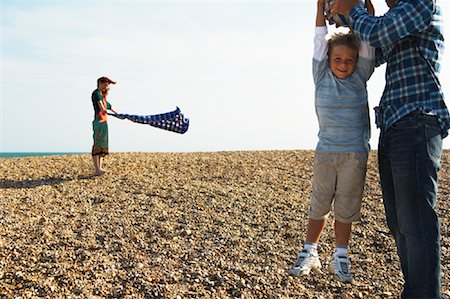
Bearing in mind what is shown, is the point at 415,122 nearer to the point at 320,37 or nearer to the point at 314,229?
the point at 320,37

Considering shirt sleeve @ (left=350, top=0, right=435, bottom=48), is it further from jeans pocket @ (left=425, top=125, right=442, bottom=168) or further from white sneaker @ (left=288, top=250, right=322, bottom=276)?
white sneaker @ (left=288, top=250, right=322, bottom=276)

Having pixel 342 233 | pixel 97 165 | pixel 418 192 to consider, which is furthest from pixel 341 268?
pixel 97 165

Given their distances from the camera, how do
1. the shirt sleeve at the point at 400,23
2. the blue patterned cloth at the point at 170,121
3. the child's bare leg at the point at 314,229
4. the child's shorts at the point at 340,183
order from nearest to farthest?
the shirt sleeve at the point at 400,23 < the child's shorts at the point at 340,183 < the child's bare leg at the point at 314,229 < the blue patterned cloth at the point at 170,121

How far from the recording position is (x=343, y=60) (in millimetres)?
3344

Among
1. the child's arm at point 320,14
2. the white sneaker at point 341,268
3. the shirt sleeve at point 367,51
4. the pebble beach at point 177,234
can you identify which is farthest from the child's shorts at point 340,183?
the pebble beach at point 177,234

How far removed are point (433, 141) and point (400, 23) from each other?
28.2 inches

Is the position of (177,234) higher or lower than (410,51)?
lower

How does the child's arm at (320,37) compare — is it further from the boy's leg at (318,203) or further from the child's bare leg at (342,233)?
the child's bare leg at (342,233)

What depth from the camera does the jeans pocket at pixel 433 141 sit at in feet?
9.61

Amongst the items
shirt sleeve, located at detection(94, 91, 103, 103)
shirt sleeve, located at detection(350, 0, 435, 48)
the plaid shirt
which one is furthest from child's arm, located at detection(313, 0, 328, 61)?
shirt sleeve, located at detection(94, 91, 103, 103)

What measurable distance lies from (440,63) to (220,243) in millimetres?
3544

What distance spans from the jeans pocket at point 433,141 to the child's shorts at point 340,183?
50cm

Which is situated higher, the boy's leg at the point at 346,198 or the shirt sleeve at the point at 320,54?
the shirt sleeve at the point at 320,54

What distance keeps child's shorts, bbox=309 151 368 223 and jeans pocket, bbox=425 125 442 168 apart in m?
0.50
